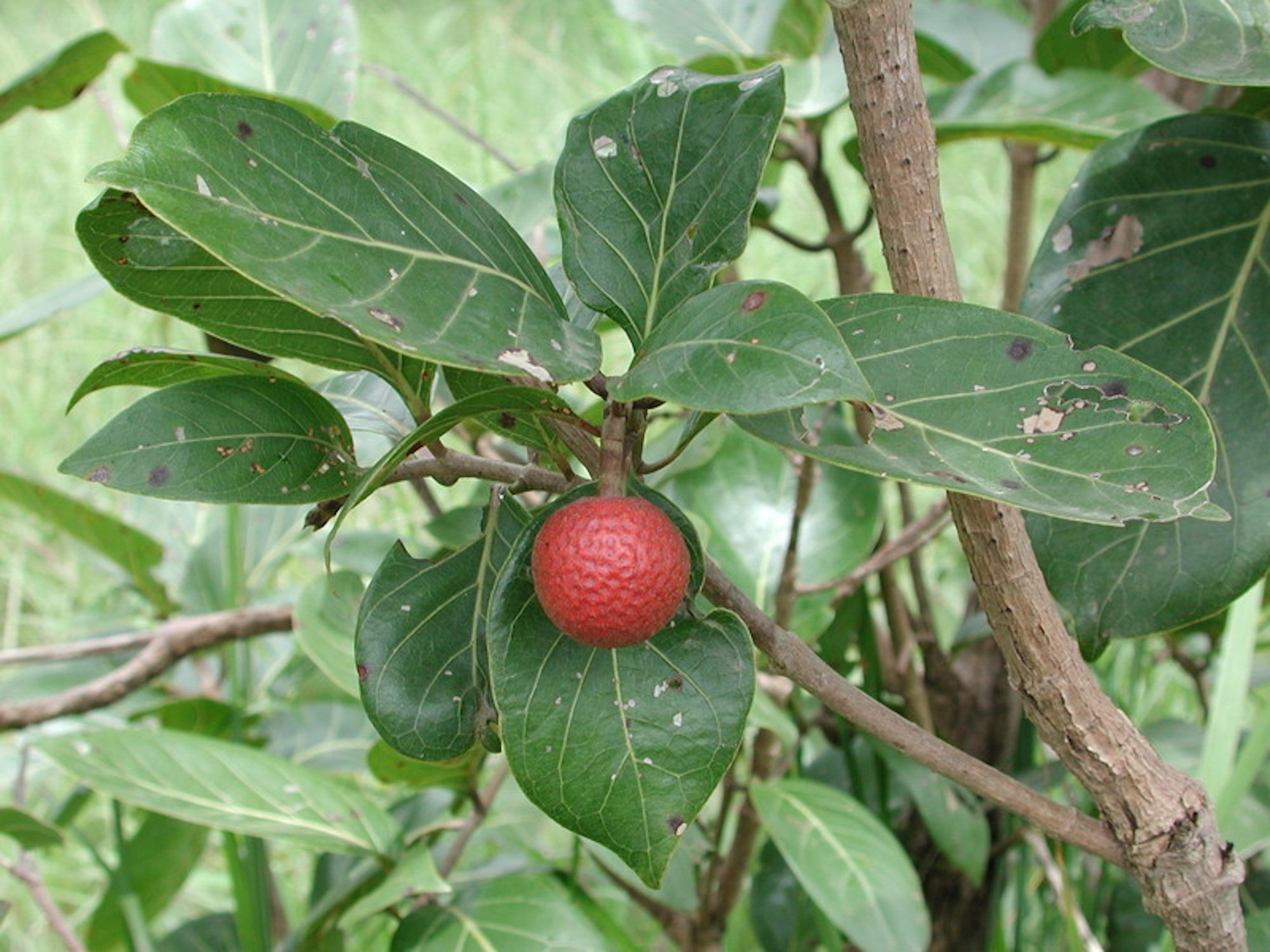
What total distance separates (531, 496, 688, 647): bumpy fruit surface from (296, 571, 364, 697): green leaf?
0.37m

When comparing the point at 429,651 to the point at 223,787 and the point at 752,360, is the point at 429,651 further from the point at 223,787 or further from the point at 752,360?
the point at 223,787

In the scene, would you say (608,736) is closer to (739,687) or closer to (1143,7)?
(739,687)

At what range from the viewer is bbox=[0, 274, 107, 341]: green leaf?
2.81 feet

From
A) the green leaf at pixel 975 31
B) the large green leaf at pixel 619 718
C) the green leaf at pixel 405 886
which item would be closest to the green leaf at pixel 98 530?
the green leaf at pixel 405 886

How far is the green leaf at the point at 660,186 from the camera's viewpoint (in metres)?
0.44

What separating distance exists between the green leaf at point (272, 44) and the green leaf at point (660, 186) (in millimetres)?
612

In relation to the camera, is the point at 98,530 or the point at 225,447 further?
the point at 98,530

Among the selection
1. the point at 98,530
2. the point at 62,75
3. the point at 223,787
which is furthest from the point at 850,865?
the point at 62,75

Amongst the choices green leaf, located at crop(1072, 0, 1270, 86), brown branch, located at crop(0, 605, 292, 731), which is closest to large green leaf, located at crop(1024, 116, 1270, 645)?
green leaf, located at crop(1072, 0, 1270, 86)

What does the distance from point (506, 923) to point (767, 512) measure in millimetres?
350

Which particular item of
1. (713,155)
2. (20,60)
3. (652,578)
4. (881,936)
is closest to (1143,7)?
(713,155)

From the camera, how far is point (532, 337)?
41 centimetres

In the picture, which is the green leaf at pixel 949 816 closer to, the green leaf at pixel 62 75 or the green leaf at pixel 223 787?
the green leaf at pixel 223 787

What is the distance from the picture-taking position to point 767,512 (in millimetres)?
955
